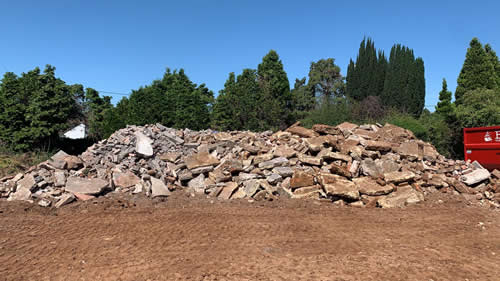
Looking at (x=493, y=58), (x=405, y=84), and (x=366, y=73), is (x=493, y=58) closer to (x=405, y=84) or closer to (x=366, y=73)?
(x=405, y=84)

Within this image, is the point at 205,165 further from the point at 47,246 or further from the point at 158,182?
the point at 47,246

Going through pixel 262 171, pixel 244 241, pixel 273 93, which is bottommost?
pixel 244 241

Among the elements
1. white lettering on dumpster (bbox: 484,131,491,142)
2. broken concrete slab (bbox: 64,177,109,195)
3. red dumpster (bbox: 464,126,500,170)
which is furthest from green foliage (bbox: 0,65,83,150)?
white lettering on dumpster (bbox: 484,131,491,142)

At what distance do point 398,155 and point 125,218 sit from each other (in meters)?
7.23

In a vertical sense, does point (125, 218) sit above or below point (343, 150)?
below

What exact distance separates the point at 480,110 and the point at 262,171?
11175mm

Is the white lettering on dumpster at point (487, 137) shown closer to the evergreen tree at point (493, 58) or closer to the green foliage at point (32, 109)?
the evergreen tree at point (493, 58)

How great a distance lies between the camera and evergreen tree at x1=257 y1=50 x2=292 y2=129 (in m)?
16.2

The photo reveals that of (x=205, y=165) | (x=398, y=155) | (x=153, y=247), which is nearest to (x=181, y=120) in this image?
(x=205, y=165)

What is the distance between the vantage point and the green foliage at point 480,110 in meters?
13.3

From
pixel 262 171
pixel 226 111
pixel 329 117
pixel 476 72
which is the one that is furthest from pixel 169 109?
pixel 476 72

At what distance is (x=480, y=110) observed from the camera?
44.4 feet

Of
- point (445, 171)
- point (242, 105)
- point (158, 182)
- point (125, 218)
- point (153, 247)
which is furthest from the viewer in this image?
point (242, 105)

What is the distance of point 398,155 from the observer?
8.91m
